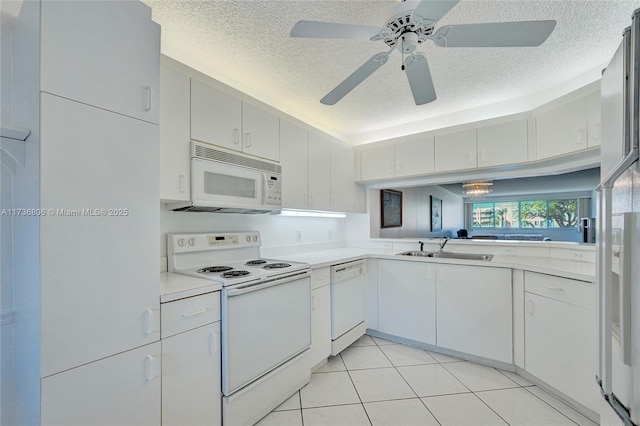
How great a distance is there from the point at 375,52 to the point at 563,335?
2.35 metres

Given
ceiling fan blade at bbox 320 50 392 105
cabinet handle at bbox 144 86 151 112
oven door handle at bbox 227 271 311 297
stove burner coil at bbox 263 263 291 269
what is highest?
ceiling fan blade at bbox 320 50 392 105

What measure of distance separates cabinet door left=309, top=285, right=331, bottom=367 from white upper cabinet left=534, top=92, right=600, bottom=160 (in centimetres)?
219

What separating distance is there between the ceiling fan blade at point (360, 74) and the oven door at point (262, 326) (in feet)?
4.15

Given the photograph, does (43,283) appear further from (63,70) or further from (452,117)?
(452,117)

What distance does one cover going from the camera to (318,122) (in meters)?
3.29

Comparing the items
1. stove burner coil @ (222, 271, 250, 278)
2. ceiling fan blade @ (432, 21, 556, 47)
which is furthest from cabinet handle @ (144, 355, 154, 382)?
ceiling fan blade @ (432, 21, 556, 47)

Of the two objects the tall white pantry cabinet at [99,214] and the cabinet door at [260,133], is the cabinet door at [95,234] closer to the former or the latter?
the tall white pantry cabinet at [99,214]

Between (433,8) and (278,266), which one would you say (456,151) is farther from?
(278,266)

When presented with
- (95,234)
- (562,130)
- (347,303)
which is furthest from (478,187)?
(95,234)

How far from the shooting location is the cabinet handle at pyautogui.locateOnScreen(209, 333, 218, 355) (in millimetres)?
1512

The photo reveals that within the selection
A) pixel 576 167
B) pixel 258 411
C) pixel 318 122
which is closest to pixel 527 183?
pixel 576 167

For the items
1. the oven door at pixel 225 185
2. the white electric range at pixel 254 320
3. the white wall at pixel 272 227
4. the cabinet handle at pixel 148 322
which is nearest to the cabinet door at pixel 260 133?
the oven door at pixel 225 185

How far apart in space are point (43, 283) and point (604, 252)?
2.01 metres

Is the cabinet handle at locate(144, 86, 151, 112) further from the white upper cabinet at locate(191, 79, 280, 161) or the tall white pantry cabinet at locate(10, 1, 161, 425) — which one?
the white upper cabinet at locate(191, 79, 280, 161)
